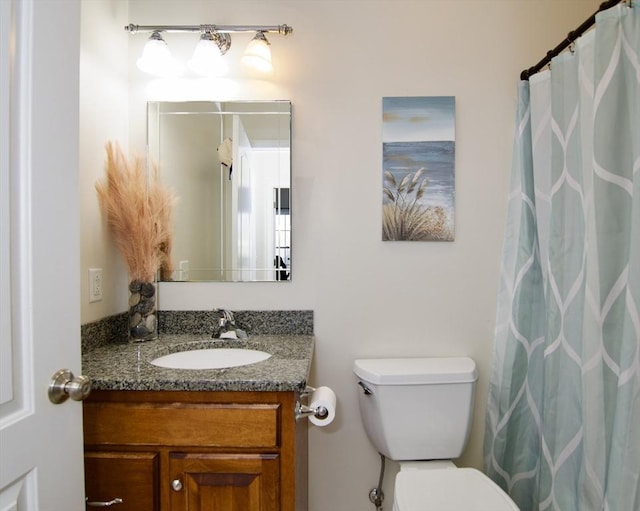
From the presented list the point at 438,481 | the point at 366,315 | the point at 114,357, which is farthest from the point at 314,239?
the point at 438,481

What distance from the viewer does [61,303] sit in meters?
0.80

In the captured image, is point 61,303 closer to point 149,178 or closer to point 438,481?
point 149,178

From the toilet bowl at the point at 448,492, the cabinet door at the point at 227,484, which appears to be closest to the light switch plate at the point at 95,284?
the cabinet door at the point at 227,484

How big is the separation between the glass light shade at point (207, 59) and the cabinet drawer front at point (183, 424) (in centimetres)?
121

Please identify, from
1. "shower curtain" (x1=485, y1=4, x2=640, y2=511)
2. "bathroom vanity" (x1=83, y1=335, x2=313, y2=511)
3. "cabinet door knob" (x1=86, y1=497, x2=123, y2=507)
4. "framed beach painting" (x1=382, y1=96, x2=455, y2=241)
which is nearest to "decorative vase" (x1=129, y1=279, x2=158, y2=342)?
"bathroom vanity" (x1=83, y1=335, x2=313, y2=511)

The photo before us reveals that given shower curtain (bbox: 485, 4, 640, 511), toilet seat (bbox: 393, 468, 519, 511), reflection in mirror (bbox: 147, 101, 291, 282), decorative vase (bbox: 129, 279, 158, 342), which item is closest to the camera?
shower curtain (bbox: 485, 4, 640, 511)

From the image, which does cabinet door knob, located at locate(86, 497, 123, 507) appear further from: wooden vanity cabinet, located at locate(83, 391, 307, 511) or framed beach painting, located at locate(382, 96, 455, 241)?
framed beach painting, located at locate(382, 96, 455, 241)

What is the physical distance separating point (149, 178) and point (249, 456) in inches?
41.8

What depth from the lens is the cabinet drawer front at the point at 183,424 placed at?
1.04 meters

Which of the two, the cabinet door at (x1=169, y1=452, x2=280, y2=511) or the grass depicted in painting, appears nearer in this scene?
the cabinet door at (x1=169, y1=452, x2=280, y2=511)

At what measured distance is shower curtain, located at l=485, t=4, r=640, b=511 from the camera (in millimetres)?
995

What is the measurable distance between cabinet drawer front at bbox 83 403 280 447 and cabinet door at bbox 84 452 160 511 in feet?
0.15

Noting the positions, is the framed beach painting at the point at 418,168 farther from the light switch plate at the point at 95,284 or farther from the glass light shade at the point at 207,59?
the light switch plate at the point at 95,284

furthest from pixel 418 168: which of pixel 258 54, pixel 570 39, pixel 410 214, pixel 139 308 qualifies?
pixel 139 308
